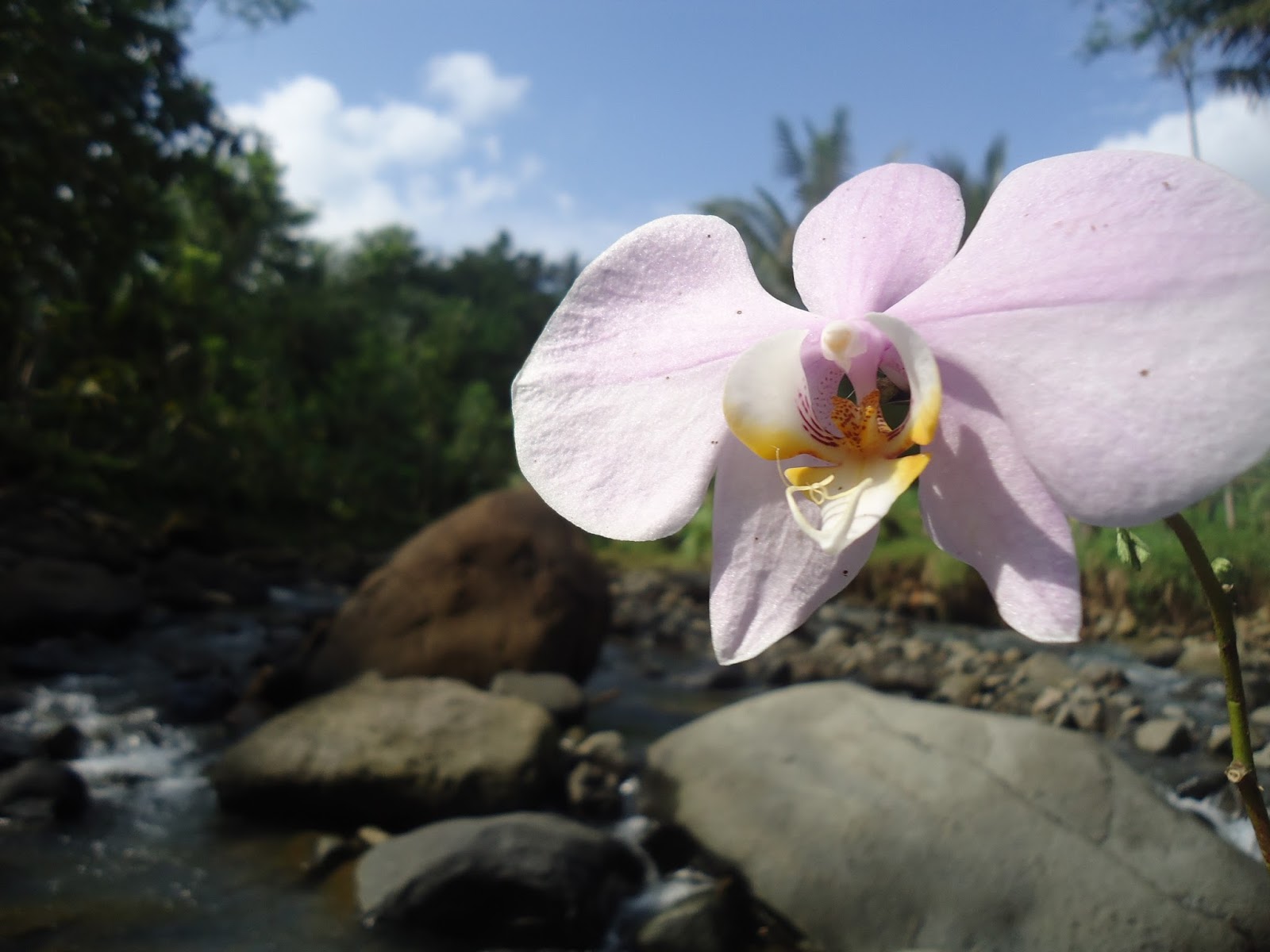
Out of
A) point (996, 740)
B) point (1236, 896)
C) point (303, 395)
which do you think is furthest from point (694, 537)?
point (303, 395)

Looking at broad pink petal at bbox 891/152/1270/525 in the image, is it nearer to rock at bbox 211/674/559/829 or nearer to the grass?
the grass

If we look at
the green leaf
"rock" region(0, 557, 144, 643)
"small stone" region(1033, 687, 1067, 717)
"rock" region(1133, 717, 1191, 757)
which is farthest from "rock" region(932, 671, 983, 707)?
"rock" region(0, 557, 144, 643)

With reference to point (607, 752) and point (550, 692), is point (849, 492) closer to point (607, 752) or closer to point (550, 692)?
point (607, 752)

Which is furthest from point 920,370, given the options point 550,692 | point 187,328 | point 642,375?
point 187,328

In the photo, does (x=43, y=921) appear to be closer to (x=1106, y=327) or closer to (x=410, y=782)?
(x=410, y=782)

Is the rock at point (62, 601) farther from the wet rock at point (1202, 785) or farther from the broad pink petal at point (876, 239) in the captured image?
the broad pink petal at point (876, 239)

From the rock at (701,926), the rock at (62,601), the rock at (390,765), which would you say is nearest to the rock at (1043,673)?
the rock at (701,926)
